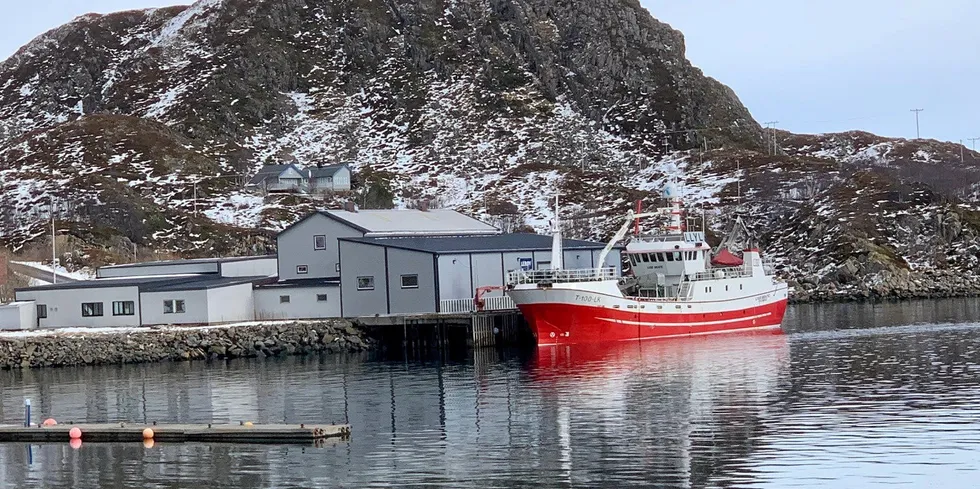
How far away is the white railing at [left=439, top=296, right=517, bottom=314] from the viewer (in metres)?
68.4

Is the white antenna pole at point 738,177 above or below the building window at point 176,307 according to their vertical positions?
above

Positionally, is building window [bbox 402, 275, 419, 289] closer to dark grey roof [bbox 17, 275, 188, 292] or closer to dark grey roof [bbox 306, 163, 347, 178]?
dark grey roof [bbox 17, 275, 188, 292]

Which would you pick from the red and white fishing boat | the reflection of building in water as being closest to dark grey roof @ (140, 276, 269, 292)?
the reflection of building in water

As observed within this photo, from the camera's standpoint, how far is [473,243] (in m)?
72.7

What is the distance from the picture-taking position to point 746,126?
17888cm

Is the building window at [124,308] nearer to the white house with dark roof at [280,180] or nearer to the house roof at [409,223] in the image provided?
the house roof at [409,223]

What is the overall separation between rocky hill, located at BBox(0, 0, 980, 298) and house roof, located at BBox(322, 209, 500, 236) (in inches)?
1350

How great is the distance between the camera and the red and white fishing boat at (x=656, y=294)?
63938 millimetres

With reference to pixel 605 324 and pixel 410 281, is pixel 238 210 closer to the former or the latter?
pixel 410 281

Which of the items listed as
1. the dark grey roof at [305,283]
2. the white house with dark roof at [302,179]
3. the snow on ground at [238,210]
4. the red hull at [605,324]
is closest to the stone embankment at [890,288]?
the red hull at [605,324]

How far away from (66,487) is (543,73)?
15154 centimetres

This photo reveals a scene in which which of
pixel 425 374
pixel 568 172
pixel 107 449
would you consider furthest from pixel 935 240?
pixel 107 449

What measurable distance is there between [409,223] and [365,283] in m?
11.5

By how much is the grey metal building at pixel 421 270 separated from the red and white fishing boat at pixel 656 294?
2826mm
